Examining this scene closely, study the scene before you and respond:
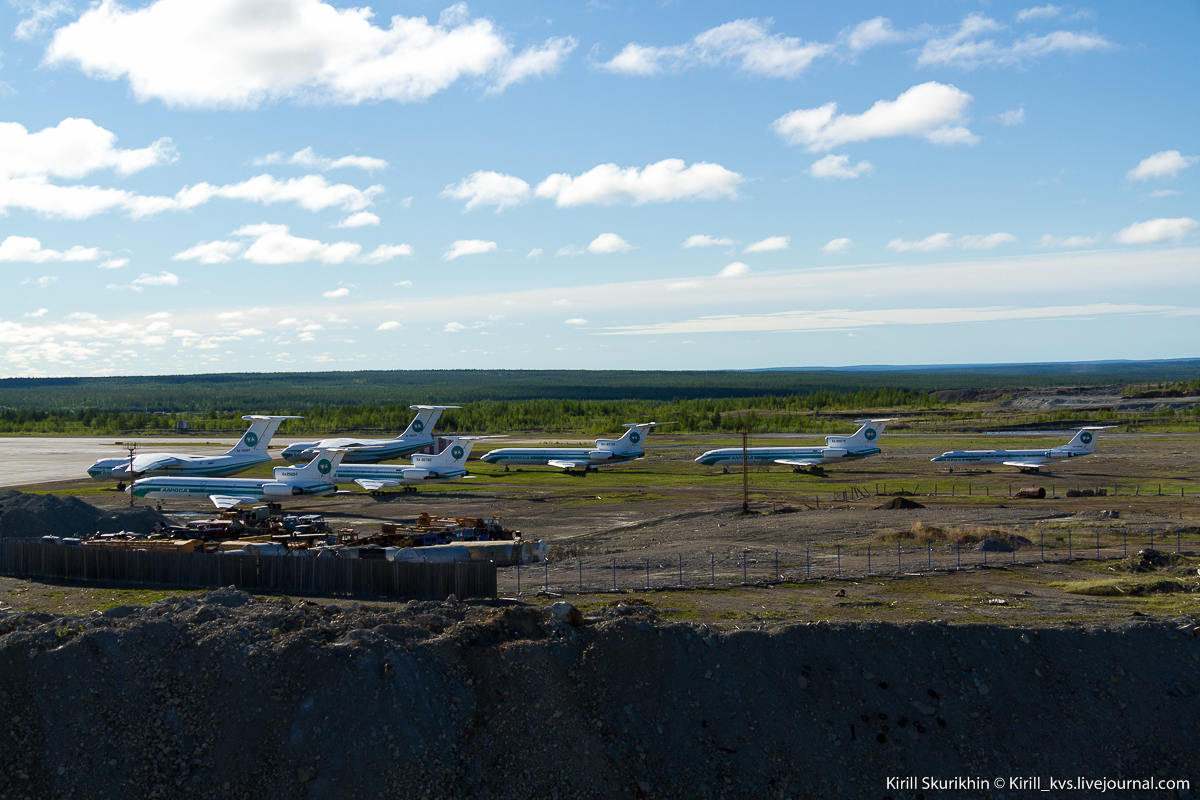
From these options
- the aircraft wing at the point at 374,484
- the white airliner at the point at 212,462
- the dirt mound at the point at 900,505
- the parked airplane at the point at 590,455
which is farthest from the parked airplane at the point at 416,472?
the dirt mound at the point at 900,505

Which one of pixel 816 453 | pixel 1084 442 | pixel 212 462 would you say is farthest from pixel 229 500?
pixel 1084 442

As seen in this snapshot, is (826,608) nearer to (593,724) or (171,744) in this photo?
(593,724)

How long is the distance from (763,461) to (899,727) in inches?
3111

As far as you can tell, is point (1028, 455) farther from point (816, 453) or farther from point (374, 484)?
point (374, 484)

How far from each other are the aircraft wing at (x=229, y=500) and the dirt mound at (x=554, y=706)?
43.6 meters

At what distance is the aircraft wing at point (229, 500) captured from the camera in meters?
68.5

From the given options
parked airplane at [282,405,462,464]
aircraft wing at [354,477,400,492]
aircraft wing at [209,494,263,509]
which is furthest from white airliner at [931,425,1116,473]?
aircraft wing at [209,494,263,509]

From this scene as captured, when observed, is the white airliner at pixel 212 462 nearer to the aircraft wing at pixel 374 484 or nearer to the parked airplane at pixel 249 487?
the aircraft wing at pixel 374 484

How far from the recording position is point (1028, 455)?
9562cm

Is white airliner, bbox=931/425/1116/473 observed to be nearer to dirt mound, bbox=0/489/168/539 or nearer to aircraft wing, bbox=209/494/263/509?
aircraft wing, bbox=209/494/263/509

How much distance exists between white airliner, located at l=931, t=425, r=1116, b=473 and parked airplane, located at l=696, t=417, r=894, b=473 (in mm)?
8223

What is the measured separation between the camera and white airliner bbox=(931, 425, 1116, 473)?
9506 cm

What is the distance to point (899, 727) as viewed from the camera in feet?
79.2

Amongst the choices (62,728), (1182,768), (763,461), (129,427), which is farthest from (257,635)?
(129,427)
